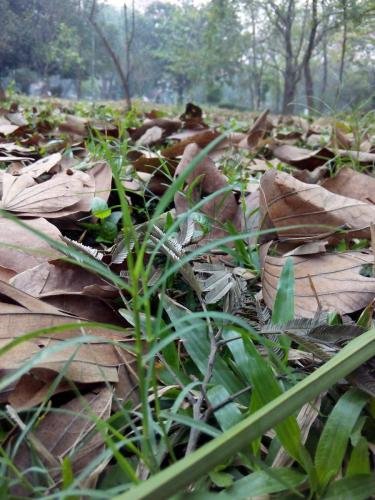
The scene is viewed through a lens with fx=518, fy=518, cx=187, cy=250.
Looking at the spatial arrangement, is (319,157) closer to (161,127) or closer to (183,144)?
(183,144)

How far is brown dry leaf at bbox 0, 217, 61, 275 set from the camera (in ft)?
2.12

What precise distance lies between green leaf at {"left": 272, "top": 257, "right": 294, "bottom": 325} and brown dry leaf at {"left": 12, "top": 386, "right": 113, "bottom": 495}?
209 millimetres

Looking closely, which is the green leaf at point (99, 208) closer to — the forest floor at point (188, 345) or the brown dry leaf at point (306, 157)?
the forest floor at point (188, 345)

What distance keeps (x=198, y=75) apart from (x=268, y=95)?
1273 centimetres

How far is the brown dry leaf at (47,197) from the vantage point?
0.80 meters

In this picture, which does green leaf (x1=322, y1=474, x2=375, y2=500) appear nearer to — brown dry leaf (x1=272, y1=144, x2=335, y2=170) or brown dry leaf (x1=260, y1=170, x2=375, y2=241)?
brown dry leaf (x1=260, y1=170, x2=375, y2=241)

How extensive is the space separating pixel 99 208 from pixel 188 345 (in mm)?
372

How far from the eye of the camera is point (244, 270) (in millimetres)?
709

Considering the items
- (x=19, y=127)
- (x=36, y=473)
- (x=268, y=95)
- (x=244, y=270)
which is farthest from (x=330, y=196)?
(x=268, y=95)

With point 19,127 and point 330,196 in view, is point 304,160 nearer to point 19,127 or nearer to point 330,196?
point 330,196

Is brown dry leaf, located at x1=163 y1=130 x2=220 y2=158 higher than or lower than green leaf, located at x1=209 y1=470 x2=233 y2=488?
higher

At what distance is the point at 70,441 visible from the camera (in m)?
0.42

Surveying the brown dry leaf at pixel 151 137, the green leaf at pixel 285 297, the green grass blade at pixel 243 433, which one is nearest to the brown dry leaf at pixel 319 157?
the brown dry leaf at pixel 151 137

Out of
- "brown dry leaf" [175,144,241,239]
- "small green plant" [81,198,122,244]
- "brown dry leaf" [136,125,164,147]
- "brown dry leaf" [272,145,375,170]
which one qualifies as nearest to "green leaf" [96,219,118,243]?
"small green plant" [81,198,122,244]
